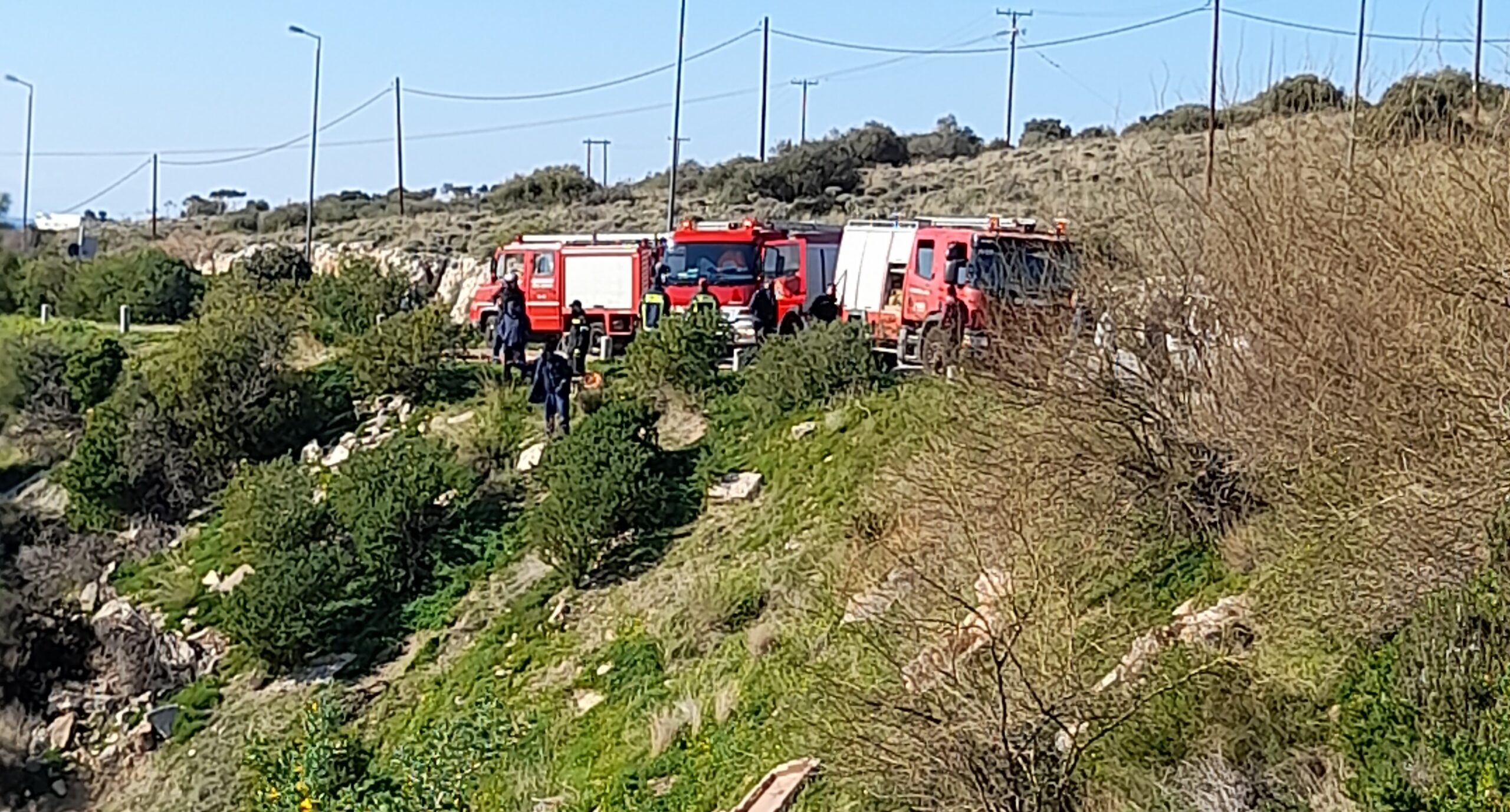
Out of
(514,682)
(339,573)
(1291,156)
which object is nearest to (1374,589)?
(1291,156)

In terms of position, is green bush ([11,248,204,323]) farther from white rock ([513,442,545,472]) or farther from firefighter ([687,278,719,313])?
white rock ([513,442,545,472])

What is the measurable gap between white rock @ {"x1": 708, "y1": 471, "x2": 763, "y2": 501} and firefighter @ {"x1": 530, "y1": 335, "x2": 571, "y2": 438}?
10.0ft

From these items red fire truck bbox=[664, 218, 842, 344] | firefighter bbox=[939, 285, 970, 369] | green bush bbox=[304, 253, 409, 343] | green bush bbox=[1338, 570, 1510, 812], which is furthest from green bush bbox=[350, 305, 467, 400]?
green bush bbox=[1338, 570, 1510, 812]

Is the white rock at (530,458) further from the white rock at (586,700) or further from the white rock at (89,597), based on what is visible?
the white rock at (586,700)

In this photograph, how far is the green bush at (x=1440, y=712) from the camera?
8883 mm

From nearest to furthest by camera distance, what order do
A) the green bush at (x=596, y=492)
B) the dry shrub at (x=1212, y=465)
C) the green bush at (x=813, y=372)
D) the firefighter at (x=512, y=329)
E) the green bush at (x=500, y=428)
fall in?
the dry shrub at (x=1212, y=465), the green bush at (x=596, y=492), the green bush at (x=813, y=372), the green bush at (x=500, y=428), the firefighter at (x=512, y=329)

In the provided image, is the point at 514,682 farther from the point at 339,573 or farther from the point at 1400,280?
the point at 1400,280

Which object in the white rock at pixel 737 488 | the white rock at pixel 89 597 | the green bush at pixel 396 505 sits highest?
the white rock at pixel 737 488

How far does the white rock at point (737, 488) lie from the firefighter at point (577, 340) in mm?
5645

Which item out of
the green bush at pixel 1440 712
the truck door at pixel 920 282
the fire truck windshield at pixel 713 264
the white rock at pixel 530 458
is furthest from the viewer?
the fire truck windshield at pixel 713 264

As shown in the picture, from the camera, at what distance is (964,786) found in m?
11.2

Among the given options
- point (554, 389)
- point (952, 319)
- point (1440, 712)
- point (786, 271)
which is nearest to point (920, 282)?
point (952, 319)

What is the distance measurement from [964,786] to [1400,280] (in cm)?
445

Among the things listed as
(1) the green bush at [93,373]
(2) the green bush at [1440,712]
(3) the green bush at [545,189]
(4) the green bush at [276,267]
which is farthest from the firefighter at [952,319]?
(3) the green bush at [545,189]
